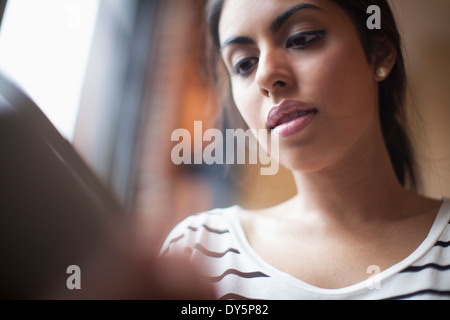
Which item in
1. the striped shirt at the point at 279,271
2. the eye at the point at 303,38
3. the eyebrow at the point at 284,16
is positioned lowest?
the striped shirt at the point at 279,271

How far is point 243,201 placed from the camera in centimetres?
58

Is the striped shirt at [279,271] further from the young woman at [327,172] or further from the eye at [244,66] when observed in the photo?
the eye at [244,66]

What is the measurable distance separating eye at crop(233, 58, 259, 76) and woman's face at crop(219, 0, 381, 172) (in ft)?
0.07

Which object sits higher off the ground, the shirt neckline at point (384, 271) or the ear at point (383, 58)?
the ear at point (383, 58)

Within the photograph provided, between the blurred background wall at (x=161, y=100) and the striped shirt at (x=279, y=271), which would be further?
the blurred background wall at (x=161, y=100)

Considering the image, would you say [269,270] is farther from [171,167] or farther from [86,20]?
[86,20]

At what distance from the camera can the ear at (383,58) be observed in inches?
19.1

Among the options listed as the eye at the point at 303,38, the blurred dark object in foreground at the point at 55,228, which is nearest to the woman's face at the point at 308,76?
the eye at the point at 303,38

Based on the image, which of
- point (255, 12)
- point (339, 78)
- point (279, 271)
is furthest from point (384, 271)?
point (255, 12)

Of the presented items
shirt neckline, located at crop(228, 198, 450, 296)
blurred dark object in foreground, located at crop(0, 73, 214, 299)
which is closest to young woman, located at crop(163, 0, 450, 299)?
shirt neckline, located at crop(228, 198, 450, 296)

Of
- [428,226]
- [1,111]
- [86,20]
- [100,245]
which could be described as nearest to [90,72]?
[86,20]

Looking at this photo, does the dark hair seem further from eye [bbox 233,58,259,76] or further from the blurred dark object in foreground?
the blurred dark object in foreground

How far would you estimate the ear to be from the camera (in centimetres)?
48

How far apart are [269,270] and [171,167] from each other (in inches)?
9.0
